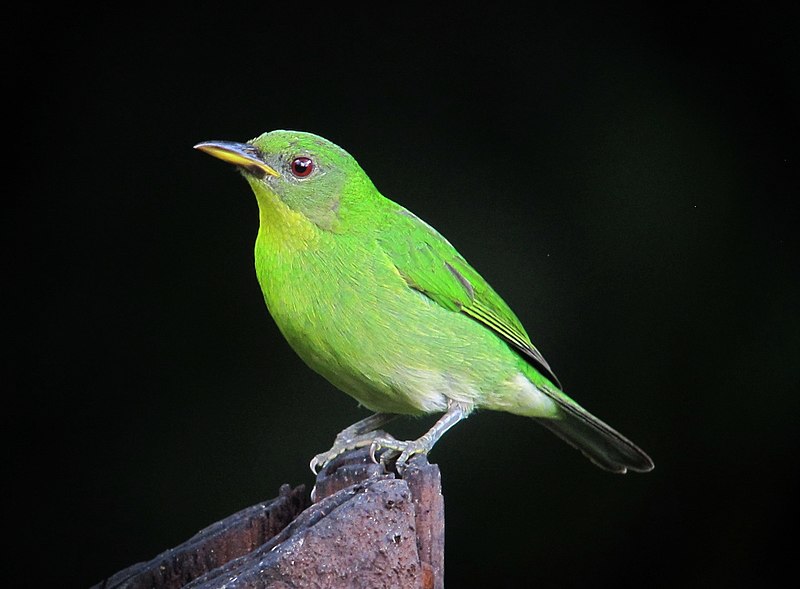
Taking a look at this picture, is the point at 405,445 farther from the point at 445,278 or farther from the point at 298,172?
the point at 298,172

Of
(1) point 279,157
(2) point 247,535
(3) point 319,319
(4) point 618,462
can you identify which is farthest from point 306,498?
(4) point 618,462

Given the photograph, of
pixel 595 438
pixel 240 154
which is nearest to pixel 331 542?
pixel 240 154

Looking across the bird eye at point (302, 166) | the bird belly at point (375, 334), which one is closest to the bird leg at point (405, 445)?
the bird belly at point (375, 334)

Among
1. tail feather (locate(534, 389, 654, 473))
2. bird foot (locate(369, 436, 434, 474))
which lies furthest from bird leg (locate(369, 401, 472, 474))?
tail feather (locate(534, 389, 654, 473))

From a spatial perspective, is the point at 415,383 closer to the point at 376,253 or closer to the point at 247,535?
the point at 376,253

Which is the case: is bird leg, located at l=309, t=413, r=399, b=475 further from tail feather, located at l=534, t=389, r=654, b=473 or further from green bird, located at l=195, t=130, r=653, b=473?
tail feather, located at l=534, t=389, r=654, b=473
